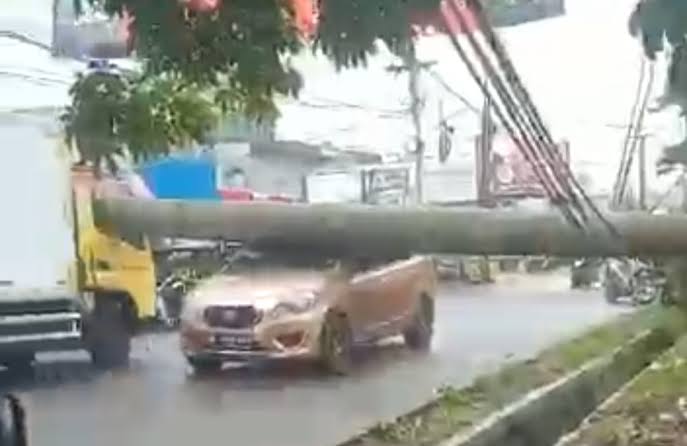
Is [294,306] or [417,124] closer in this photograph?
[294,306]

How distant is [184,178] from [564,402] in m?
1.43

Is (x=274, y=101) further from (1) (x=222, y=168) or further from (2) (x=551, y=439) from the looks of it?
(2) (x=551, y=439)

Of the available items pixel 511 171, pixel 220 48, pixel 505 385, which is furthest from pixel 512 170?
pixel 220 48

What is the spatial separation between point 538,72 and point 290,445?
1200 mm

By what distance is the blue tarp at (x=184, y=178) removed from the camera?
304cm

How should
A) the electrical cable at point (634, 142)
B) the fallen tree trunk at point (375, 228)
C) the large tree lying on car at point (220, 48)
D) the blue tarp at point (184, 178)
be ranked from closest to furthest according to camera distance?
the large tree lying on car at point (220, 48) < the blue tarp at point (184, 178) < the fallen tree trunk at point (375, 228) < the electrical cable at point (634, 142)

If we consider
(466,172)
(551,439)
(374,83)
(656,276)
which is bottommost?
(551,439)

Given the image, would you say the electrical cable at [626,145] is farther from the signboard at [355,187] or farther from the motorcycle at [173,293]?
the motorcycle at [173,293]

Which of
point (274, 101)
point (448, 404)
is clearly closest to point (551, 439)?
point (448, 404)

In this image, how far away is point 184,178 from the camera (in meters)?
3.43

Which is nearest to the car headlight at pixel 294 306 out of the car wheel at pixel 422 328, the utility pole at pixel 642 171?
the car wheel at pixel 422 328

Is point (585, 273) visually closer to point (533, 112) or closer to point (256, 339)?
point (533, 112)

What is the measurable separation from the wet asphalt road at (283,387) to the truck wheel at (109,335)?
0.04 m

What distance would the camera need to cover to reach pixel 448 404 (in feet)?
13.6
